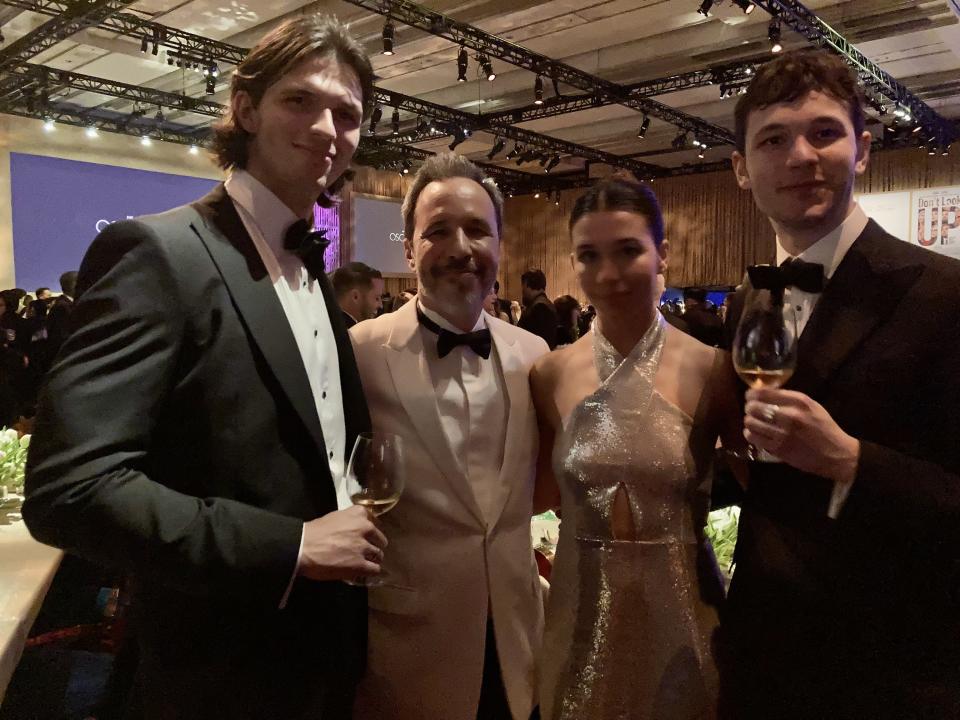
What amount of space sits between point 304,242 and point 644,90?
9.17 meters

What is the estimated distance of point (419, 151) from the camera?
44.8 ft

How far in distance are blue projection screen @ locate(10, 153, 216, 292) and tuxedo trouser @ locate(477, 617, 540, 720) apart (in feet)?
33.8

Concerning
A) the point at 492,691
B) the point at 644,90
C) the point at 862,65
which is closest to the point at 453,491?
the point at 492,691

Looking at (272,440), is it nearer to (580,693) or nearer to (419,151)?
(580,693)

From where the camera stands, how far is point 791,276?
1.38 metres

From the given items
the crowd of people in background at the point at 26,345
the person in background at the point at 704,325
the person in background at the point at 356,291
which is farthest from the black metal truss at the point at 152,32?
the person in background at the point at 704,325

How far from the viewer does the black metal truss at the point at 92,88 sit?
9078 millimetres

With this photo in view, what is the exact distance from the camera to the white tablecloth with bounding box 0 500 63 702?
1.67 meters

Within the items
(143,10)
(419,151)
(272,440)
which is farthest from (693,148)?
(272,440)

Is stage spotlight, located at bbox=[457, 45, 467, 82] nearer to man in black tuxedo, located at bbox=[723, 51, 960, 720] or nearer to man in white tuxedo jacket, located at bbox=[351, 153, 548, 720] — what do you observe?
man in white tuxedo jacket, located at bbox=[351, 153, 548, 720]

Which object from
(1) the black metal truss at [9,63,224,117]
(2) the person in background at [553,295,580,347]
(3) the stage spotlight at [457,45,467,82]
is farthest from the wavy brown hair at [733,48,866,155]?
(1) the black metal truss at [9,63,224,117]

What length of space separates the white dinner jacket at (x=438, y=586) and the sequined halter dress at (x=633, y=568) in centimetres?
10

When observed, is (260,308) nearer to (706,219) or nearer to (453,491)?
(453,491)

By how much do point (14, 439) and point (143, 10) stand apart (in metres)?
6.28
